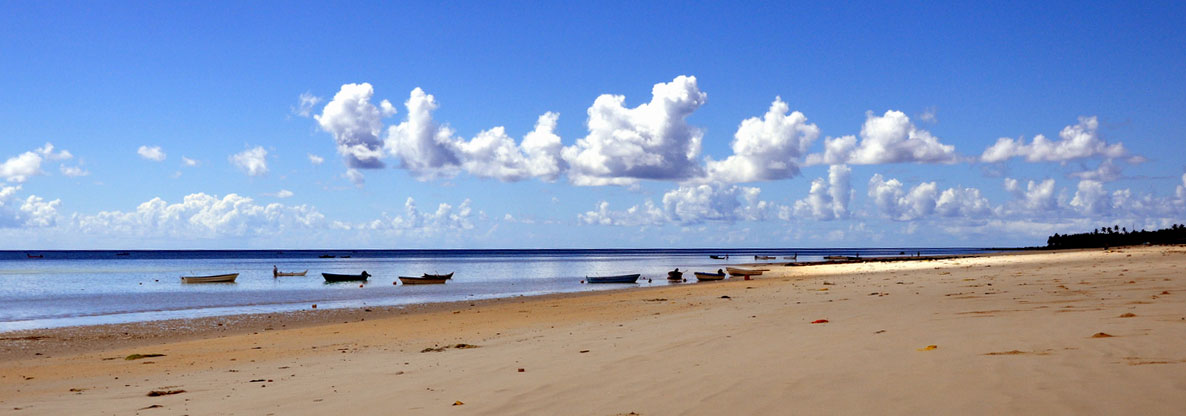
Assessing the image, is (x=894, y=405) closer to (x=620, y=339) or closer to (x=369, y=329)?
(x=620, y=339)

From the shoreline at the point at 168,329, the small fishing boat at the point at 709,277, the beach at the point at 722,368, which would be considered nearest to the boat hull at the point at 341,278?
the small fishing boat at the point at 709,277

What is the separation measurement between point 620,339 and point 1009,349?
6522mm

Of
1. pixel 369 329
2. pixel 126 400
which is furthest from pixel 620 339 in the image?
pixel 369 329

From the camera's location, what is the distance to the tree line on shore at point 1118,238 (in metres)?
111

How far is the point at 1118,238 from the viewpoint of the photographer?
132125 mm

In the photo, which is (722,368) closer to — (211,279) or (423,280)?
(423,280)

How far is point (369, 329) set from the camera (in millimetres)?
23766

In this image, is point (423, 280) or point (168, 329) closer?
point (168, 329)

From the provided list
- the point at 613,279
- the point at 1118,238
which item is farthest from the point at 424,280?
the point at 1118,238

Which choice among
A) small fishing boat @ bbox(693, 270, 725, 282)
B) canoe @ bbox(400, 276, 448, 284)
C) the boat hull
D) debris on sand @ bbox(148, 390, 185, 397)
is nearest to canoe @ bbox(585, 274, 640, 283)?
small fishing boat @ bbox(693, 270, 725, 282)

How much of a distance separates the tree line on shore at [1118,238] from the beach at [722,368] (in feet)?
345

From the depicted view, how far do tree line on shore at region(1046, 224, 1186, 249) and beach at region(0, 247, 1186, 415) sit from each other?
4145 inches

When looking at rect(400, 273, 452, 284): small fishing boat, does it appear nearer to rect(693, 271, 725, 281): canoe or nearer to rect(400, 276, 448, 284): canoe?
rect(400, 276, 448, 284): canoe

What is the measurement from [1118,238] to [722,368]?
5904 inches
